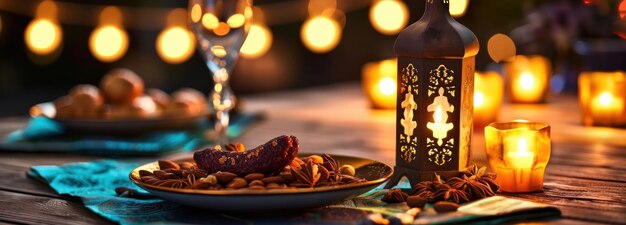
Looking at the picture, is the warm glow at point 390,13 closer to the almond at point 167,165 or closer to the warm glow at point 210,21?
the warm glow at point 210,21

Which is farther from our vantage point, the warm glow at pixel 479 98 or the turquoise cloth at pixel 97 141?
the warm glow at pixel 479 98

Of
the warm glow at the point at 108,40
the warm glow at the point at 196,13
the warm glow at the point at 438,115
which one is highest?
the warm glow at the point at 108,40

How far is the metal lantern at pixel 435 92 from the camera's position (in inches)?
46.4

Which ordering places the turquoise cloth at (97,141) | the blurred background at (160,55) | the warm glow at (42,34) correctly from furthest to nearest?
the blurred background at (160,55)
the warm glow at (42,34)
the turquoise cloth at (97,141)

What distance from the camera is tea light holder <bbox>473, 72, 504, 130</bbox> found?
77.9 inches

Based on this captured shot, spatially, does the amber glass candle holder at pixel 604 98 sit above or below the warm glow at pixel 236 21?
below

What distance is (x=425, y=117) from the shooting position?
120 centimetres

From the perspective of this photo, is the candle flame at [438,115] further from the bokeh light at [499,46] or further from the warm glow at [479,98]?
the bokeh light at [499,46]

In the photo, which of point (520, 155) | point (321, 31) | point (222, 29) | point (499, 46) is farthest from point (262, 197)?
point (499, 46)

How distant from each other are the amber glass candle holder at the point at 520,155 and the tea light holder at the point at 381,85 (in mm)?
1066

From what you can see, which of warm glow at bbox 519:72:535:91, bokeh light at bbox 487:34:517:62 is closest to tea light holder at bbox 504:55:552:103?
warm glow at bbox 519:72:535:91

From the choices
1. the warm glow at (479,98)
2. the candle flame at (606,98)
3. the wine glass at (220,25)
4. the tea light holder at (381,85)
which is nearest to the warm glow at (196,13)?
the wine glass at (220,25)

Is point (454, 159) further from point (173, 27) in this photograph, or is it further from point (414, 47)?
point (173, 27)

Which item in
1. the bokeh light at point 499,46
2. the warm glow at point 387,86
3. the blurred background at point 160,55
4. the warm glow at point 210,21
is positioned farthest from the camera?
the blurred background at point 160,55
